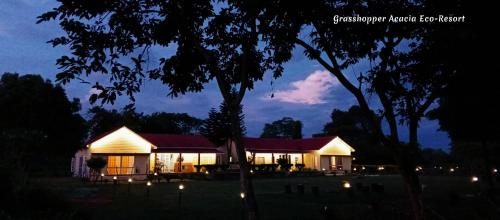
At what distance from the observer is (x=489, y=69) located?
328 inches

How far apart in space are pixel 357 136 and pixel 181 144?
40.6 metres

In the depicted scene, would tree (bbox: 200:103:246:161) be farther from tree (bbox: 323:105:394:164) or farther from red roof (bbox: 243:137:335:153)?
tree (bbox: 323:105:394:164)

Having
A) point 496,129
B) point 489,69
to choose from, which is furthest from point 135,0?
point 496,129

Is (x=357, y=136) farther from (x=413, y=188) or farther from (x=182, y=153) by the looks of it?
(x=413, y=188)

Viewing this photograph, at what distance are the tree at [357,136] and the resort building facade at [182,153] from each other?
604 cm

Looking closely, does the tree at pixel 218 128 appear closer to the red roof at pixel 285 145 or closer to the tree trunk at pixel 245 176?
the red roof at pixel 285 145

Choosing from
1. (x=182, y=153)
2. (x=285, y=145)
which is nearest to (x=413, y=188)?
(x=182, y=153)

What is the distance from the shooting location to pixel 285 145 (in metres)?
52.7

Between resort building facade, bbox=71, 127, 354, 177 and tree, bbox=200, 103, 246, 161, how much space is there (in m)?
1.08

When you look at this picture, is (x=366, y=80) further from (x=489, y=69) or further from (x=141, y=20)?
(x=141, y=20)

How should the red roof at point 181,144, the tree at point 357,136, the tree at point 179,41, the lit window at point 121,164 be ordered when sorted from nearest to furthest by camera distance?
the tree at point 179,41
the lit window at point 121,164
the red roof at point 181,144
the tree at point 357,136

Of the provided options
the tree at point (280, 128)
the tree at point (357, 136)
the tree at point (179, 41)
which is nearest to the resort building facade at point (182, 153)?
the tree at point (357, 136)

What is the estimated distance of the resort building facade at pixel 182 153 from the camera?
36.3m

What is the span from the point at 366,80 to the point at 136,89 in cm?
598
